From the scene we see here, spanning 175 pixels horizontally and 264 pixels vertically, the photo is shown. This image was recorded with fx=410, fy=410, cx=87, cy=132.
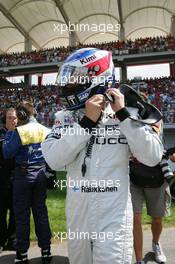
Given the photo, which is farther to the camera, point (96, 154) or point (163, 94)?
point (163, 94)

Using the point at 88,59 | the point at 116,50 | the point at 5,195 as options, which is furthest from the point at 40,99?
the point at 88,59

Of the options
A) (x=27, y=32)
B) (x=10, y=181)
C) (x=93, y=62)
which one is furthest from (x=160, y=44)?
(x=93, y=62)

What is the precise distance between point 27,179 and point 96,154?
8.53 ft

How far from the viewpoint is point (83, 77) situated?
2217 millimetres

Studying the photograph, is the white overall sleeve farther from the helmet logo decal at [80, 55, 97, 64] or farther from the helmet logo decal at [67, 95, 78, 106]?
the helmet logo decal at [80, 55, 97, 64]

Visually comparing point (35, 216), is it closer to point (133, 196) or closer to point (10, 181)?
point (10, 181)

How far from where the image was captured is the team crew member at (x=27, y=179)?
14.8ft

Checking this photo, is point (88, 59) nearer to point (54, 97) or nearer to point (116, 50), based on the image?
point (54, 97)

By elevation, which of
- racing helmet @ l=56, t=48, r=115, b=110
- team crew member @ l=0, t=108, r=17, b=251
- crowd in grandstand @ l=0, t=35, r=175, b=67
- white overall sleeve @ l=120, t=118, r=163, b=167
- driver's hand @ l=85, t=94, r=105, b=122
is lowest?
team crew member @ l=0, t=108, r=17, b=251

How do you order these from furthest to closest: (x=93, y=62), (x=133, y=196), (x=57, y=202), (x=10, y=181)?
1. (x=57, y=202)
2. (x=10, y=181)
3. (x=133, y=196)
4. (x=93, y=62)

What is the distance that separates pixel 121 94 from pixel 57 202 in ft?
22.8

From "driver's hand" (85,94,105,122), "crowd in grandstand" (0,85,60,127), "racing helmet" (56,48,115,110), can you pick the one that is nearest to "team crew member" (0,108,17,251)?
"racing helmet" (56,48,115,110)

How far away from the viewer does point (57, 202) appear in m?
8.78

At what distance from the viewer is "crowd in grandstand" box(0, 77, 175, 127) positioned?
75.2 feet
